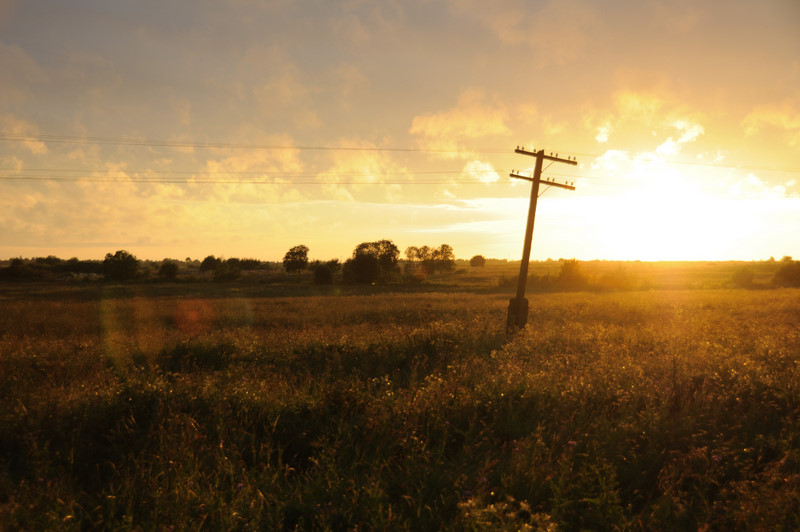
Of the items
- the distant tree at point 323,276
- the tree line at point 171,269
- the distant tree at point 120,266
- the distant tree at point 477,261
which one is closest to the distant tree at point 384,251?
the tree line at point 171,269

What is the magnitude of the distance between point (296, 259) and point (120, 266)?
35.7 m

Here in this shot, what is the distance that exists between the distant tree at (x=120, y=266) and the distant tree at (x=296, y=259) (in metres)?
32.6

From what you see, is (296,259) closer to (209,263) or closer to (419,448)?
(209,263)

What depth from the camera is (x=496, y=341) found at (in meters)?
12.2

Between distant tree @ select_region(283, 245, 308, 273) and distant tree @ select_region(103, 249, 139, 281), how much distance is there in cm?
3257

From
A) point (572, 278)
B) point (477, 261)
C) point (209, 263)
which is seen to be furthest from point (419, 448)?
point (477, 261)

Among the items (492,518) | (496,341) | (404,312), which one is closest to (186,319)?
(404,312)

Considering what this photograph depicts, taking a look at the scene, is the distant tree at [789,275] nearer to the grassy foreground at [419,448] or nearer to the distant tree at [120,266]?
the grassy foreground at [419,448]

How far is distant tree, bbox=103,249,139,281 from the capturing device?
6998cm

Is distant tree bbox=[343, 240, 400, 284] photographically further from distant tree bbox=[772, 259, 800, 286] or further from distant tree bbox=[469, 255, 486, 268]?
distant tree bbox=[469, 255, 486, 268]

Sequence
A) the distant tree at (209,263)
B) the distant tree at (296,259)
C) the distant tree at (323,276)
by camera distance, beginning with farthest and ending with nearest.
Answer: the distant tree at (209,263) → the distant tree at (296,259) → the distant tree at (323,276)

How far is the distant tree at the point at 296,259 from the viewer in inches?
3893

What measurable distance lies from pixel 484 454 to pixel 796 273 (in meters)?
74.4

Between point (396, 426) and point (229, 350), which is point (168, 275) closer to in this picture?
point (229, 350)
